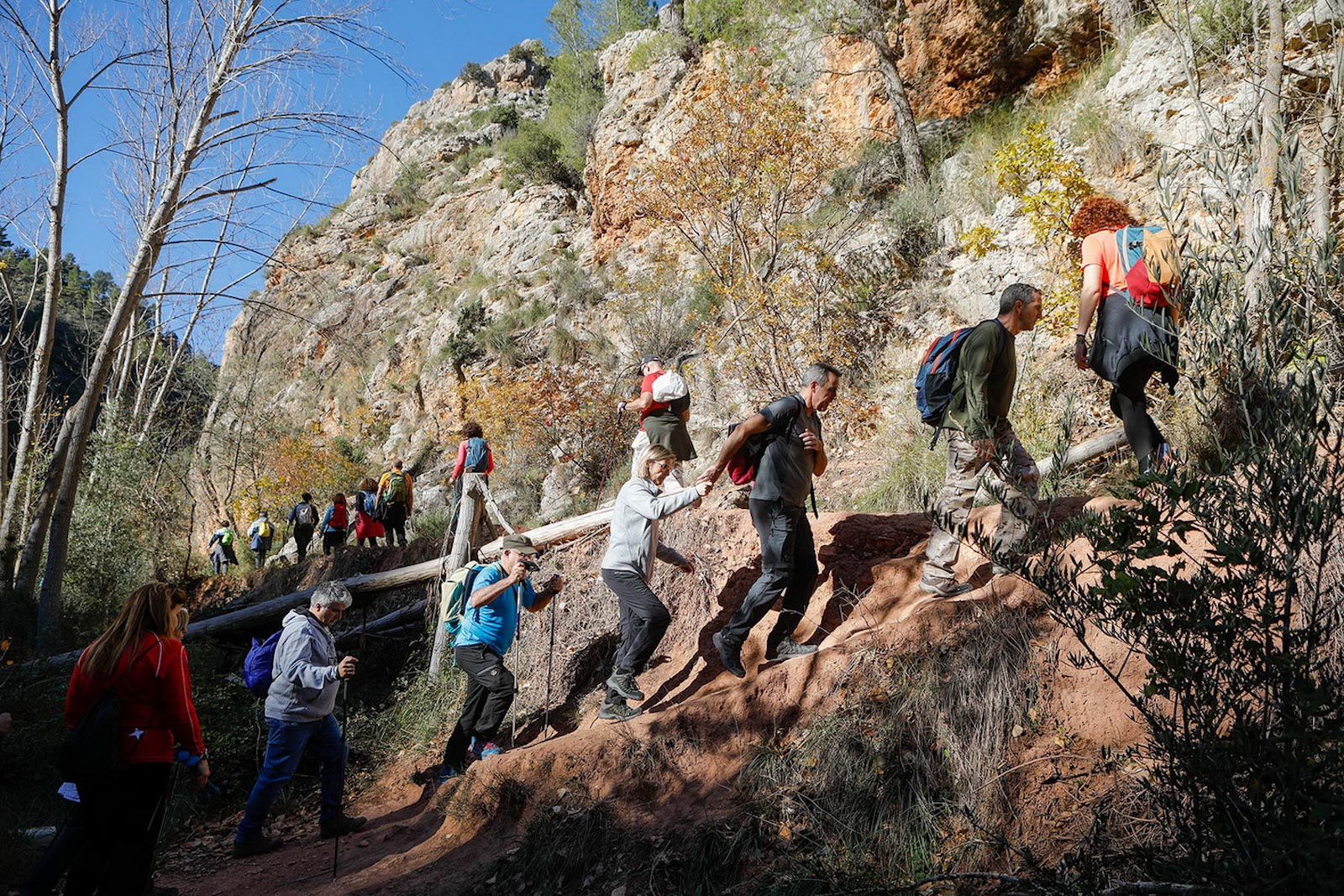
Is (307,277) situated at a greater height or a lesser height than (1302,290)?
greater

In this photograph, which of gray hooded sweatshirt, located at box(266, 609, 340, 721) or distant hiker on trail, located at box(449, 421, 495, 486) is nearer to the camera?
gray hooded sweatshirt, located at box(266, 609, 340, 721)

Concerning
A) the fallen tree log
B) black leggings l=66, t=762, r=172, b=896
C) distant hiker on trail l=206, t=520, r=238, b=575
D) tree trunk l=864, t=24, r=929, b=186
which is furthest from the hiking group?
distant hiker on trail l=206, t=520, r=238, b=575

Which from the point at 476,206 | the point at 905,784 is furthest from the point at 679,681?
the point at 476,206

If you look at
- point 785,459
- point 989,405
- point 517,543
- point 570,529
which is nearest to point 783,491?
point 785,459

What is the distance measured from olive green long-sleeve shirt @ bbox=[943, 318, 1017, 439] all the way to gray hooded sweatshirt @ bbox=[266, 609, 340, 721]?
14.6ft

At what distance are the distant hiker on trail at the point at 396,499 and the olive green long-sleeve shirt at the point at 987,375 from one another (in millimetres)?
11569

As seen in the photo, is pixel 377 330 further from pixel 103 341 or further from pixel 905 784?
pixel 905 784

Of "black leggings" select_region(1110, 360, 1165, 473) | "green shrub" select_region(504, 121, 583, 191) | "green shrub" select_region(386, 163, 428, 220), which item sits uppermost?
"green shrub" select_region(386, 163, 428, 220)

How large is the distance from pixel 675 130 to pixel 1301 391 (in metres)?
18.3

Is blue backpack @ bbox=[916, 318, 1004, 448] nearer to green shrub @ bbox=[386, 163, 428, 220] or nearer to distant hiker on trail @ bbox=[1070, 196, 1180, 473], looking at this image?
distant hiker on trail @ bbox=[1070, 196, 1180, 473]

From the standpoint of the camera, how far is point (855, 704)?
13.6ft

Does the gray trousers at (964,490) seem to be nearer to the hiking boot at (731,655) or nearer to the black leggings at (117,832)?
the hiking boot at (731,655)

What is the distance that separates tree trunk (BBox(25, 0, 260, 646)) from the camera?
8.41 meters

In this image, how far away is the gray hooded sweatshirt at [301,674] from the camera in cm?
525
